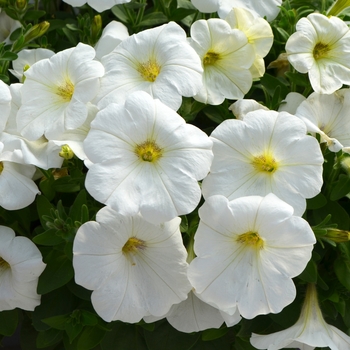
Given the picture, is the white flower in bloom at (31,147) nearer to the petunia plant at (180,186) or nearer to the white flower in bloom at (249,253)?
the petunia plant at (180,186)

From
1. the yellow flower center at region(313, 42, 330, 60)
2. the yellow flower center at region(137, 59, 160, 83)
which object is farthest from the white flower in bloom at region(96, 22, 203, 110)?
the yellow flower center at region(313, 42, 330, 60)

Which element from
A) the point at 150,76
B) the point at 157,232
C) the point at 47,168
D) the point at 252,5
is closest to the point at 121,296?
the point at 157,232

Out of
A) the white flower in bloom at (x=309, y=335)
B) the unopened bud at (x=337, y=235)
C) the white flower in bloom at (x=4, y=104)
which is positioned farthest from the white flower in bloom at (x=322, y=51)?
the white flower in bloom at (x=4, y=104)

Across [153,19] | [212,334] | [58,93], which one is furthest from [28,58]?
[212,334]

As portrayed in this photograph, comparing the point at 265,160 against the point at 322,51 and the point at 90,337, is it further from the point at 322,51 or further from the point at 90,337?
the point at 90,337

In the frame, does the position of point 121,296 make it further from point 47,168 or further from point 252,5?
point 252,5

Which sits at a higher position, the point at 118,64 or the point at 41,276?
the point at 118,64

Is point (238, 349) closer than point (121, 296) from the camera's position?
No

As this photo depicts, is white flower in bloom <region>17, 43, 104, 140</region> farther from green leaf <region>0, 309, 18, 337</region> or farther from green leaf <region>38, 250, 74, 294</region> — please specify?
green leaf <region>0, 309, 18, 337</region>
